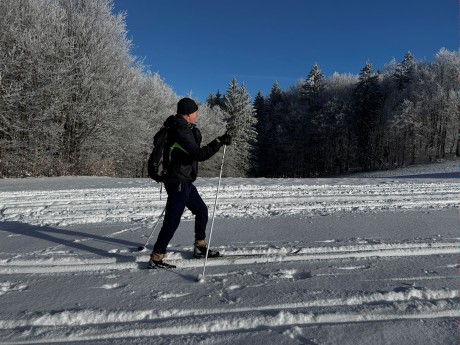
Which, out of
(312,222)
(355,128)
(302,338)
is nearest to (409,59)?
(355,128)

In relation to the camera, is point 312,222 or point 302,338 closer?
point 302,338

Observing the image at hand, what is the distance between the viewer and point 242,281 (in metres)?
3.38

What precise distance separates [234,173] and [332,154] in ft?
48.9

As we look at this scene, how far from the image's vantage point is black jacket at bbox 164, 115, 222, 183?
141 inches

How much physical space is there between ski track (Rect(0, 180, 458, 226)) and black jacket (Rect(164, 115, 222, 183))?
2820mm

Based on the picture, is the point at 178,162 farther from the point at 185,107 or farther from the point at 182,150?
the point at 185,107

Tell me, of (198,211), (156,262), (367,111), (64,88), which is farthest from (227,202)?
(367,111)

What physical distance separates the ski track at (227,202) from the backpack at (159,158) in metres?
2.71

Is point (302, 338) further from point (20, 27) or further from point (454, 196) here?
point (20, 27)

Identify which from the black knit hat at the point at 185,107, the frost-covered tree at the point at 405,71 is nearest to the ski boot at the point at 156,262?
the black knit hat at the point at 185,107

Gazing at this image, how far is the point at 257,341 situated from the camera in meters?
2.34

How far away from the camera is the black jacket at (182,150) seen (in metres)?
3.57

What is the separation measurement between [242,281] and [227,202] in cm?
460

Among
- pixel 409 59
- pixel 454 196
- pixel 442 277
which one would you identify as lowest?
pixel 442 277
